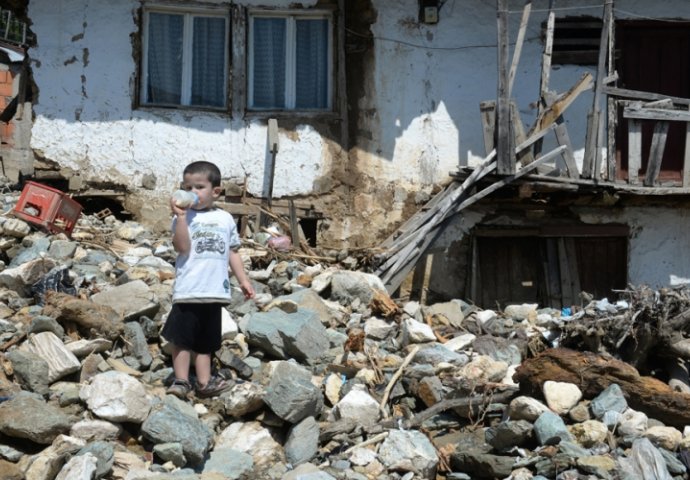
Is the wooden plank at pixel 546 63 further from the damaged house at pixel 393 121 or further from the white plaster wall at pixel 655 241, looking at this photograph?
the white plaster wall at pixel 655 241

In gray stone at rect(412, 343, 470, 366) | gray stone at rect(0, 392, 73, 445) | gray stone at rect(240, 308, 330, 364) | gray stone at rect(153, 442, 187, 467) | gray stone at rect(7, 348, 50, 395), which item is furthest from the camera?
gray stone at rect(412, 343, 470, 366)

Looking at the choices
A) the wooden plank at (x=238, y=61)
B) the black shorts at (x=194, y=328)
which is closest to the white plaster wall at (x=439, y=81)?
the wooden plank at (x=238, y=61)

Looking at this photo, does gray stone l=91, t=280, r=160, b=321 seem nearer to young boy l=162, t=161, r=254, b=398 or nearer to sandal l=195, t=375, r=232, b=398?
young boy l=162, t=161, r=254, b=398

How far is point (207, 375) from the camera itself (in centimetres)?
527

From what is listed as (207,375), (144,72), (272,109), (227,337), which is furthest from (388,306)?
(144,72)

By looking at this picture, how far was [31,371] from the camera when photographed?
507 centimetres

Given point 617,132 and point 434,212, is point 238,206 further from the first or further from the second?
point 617,132

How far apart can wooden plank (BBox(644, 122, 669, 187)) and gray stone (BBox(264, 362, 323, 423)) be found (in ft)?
18.2

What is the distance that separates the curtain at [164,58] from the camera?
9703 millimetres

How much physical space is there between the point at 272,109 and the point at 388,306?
356cm

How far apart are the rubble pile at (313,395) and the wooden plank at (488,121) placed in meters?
2.61

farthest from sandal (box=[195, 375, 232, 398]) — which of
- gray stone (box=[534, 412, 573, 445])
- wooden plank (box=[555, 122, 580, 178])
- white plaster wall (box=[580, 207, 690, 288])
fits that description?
white plaster wall (box=[580, 207, 690, 288])

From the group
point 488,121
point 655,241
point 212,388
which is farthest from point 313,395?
point 655,241

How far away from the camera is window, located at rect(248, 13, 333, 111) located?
9.87m
